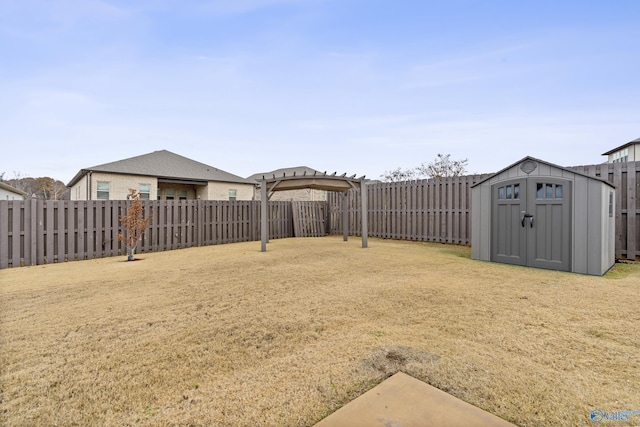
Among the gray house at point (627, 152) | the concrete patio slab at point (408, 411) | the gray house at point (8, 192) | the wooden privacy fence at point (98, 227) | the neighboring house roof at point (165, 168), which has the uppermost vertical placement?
the gray house at point (627, 152)

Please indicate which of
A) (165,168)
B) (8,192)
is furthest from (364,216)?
(8,192)

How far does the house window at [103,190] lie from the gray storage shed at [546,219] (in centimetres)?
1824

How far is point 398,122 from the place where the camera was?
45.0 feet

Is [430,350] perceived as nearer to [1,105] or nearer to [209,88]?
[1,105]

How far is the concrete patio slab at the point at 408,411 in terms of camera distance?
4.89ft

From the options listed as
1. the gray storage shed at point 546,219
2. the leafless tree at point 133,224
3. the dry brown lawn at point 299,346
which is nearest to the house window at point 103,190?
the leafless tree at point 133,224

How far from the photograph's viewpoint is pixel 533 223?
5.93 meters

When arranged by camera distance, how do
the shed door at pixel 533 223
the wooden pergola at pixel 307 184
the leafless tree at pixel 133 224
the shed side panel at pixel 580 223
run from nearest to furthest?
1. the shed side panel at pixel 580 223
2. the shed door at pixel 533 223
3. the leafless tree at pixel 133 224
4. the wooden pergola at pixel 307 184

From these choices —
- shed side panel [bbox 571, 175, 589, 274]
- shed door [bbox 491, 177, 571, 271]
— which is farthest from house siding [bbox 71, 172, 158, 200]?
shed side panel [bbox 571, 175, 589, 274]

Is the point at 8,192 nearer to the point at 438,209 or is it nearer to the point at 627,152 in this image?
the point at 438,209

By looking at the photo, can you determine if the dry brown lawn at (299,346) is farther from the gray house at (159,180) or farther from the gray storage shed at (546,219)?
the gray house at (159,180)

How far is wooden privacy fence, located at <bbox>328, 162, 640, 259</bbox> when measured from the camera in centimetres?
685

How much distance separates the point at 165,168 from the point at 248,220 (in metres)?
10.6

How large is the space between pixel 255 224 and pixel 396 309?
9.10 meters
